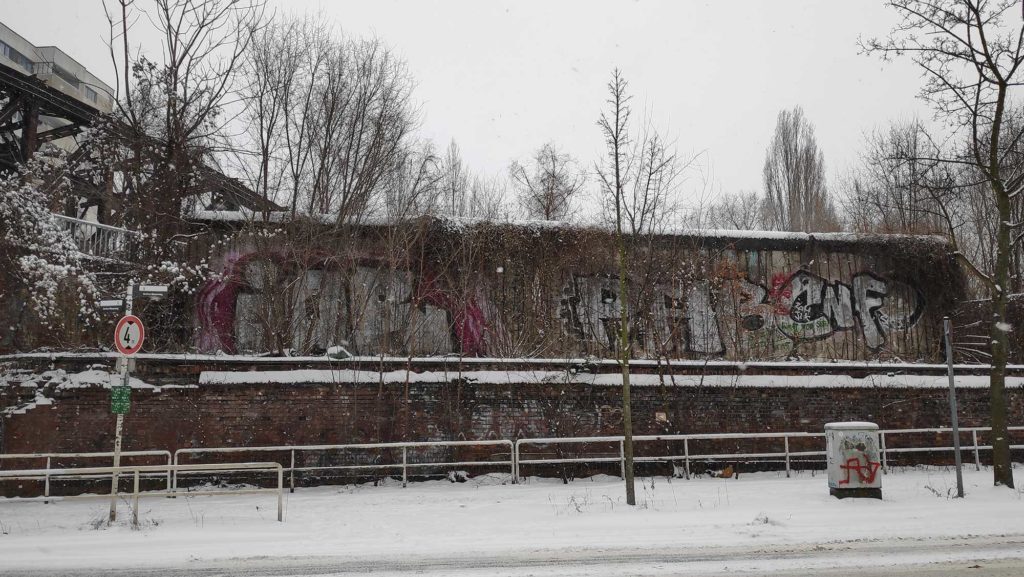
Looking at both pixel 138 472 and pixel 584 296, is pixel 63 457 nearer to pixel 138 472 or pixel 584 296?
pixel 138 472

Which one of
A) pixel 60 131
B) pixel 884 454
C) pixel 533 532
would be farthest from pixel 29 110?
pixel 884 454

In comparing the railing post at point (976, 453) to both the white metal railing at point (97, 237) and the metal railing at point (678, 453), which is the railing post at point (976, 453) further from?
the white metal railing at point (97, 237)

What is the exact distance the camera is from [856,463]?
10273 mm

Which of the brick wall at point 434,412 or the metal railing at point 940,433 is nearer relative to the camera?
the brick wall at point 434,412

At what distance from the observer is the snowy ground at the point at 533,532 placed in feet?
22.8

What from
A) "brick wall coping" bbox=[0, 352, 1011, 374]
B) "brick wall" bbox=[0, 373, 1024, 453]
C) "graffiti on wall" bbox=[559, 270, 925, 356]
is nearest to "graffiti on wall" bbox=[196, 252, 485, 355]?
"brick wall coping" bbox=[0, 352, 1011, 374]

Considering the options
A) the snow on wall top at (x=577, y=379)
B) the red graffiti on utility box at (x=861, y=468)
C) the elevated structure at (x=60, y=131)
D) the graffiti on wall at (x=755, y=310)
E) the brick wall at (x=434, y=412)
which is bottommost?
the red graffiti on utility box at (x=861, y=468)

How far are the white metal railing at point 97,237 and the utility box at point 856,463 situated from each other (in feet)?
49.8

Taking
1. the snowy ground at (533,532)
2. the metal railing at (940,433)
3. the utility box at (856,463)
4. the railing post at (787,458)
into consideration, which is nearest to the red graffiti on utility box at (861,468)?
the utility box at (856,463)

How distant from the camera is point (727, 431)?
558 inches

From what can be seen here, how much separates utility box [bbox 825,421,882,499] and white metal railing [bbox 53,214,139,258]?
15.2 m

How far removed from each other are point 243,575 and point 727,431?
10.5 m

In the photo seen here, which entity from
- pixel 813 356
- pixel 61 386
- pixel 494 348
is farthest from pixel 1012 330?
pixel 61 386

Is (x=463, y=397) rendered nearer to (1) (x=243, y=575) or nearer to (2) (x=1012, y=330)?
(1) (x=243, y=575)
